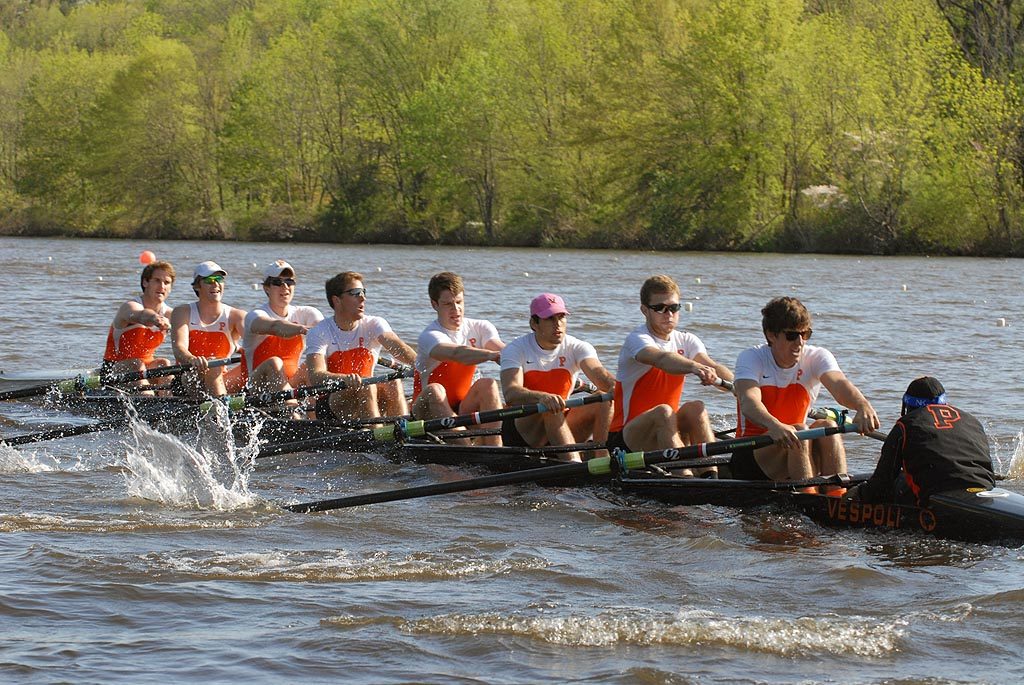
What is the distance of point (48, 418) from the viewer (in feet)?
Answer: 41.1

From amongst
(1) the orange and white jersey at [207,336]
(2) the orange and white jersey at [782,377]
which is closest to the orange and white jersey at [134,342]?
(1) the orange and white jersey at [207,336]

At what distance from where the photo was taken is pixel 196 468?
8.99 metres

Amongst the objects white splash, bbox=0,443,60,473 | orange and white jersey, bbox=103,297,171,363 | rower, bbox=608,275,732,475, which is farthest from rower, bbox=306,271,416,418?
orange and white jersey, bbox=103,297,171,363

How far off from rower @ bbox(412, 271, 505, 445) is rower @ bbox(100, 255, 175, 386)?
322cm

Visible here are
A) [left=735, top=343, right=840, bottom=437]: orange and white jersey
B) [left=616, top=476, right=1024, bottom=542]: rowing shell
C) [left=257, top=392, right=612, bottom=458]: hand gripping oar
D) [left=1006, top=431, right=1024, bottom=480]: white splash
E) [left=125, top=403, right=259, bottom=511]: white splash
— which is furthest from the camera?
[left=1006, top=431, right=1024, bottom=480]: white splash

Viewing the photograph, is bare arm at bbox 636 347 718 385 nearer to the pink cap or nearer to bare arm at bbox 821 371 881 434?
bare arm at bbox 821 371 881 434

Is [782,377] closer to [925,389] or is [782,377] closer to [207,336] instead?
[925,389]

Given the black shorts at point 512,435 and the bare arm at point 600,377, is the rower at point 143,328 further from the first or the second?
the bare arm at point 600,377

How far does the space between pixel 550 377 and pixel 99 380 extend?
440 cm

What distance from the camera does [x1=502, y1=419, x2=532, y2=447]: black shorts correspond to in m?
9.05

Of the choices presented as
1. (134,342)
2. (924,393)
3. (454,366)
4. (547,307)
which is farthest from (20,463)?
(924,393)

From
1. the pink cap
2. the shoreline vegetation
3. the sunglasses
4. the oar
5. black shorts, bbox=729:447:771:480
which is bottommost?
black shorts, bbox=729:447:771:480

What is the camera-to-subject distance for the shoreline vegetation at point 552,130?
3691cm

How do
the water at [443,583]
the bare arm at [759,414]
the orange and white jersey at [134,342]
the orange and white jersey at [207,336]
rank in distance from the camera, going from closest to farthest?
the water at [443,583], the bare arm at [759,414], the orange and white jersey at [207,336], the orange and white jersey at [134,342]
